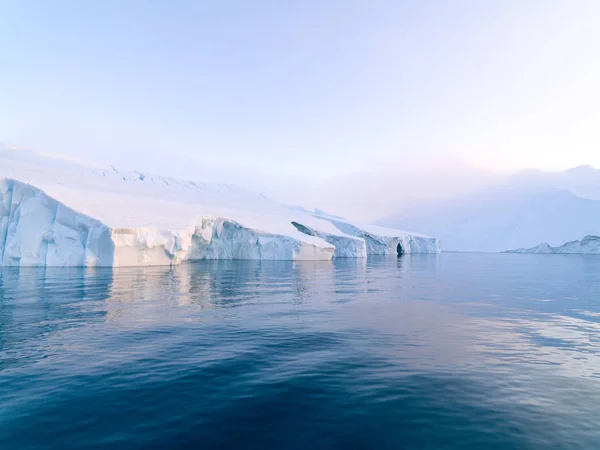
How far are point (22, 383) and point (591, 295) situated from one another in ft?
60.4

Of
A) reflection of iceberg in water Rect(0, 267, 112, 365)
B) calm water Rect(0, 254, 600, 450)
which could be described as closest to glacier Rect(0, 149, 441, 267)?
reflection of iceberg in water Rect(0, 267, 112, 365)

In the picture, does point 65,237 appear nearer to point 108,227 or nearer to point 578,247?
point 108,227

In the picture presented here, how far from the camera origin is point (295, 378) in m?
5.26

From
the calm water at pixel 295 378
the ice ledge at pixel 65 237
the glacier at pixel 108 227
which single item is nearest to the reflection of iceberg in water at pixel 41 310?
the calm water at pixel 295 378

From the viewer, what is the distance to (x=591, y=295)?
14.4 meters

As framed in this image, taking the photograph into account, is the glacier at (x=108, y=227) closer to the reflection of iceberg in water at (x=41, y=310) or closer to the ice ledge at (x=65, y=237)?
the ice ledge at (x=65, y=237)

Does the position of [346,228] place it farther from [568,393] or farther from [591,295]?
[568,393]

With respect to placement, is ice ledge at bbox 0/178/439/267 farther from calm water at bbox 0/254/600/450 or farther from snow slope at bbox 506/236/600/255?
snow slope at bbox 506/236/600/255

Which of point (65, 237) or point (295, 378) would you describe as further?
point (65, 237)

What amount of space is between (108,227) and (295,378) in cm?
2130

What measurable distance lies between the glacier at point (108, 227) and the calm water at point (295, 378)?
14.6 metres

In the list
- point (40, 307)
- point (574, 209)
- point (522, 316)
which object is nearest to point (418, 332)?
point (522, 316)

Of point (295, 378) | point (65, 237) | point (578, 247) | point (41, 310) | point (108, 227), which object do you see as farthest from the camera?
point (578, 247)

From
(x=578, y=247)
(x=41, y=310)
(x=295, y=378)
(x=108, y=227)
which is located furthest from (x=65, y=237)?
(x=578, y=247)
